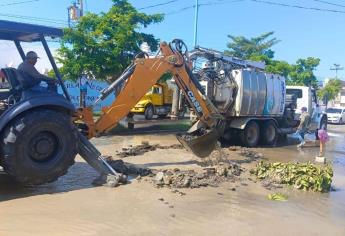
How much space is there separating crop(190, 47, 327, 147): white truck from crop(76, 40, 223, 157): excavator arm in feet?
14.7

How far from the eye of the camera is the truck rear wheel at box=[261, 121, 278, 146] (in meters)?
17.5

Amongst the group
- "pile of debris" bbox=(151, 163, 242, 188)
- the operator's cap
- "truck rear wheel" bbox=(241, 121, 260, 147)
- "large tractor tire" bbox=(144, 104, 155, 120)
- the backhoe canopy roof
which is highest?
the backhoe canopy roof

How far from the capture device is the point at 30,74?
7574mm

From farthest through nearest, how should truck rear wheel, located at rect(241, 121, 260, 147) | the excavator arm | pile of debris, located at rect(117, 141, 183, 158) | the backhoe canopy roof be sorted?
1. truck rear wheel, located at rect(241, 121, 260, 147)
2. pile of debris, located at rect(117, 141, 183, 158)
3. the excavator arm
4. the backhoe canopy roof

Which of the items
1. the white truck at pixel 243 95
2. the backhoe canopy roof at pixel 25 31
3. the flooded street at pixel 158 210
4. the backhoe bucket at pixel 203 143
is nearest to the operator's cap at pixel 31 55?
the backhoe canopy roof at pixel 25 31

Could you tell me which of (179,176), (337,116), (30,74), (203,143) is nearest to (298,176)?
(203,143)

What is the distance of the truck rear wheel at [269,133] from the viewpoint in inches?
691

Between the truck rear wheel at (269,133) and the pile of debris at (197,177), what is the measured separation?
6969 millimetres

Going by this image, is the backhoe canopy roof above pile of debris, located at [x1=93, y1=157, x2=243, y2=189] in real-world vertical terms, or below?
above

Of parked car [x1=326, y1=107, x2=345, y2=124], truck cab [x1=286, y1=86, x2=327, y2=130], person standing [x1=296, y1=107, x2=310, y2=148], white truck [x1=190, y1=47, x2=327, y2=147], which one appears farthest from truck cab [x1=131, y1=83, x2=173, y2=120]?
parked car [x1=326, y1=107, x2=345, y2=124]

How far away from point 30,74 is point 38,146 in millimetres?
1204

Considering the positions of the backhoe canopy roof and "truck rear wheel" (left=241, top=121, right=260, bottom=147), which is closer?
the backhoe canopy roof

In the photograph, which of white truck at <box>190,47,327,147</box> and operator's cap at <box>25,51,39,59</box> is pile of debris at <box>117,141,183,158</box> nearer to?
white truck at <box>190,47,327,147</box>

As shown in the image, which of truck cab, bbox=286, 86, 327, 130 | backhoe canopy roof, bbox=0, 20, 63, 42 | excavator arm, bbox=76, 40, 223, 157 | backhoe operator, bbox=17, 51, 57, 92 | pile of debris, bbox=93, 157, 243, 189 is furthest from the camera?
truck cab, bbox=286, 86, 327, 130
